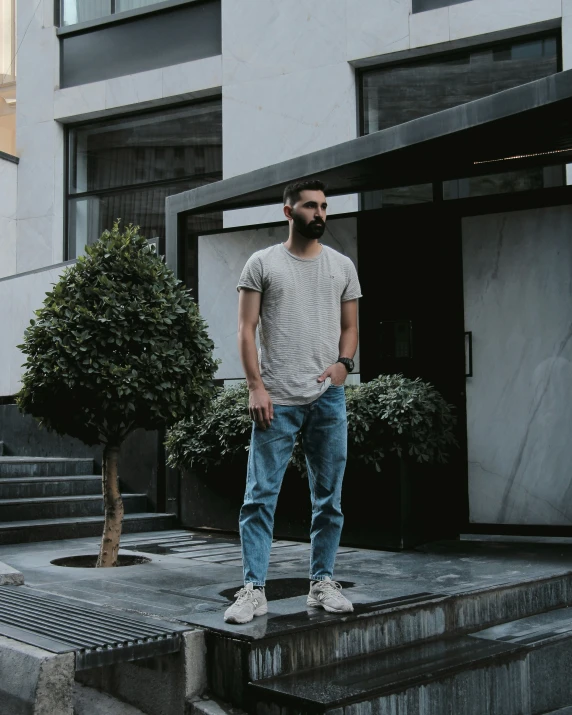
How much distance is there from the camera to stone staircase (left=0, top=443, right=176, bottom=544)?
7645 millimetres

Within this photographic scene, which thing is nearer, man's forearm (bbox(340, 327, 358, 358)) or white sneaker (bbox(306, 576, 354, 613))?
white sneaker (bbox(306, 576, 354, 613))

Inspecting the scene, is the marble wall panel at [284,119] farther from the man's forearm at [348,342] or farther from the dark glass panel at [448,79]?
the man's forearm at [348,342]

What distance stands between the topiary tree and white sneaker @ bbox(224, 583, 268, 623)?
80.0 inches

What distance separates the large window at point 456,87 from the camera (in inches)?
400

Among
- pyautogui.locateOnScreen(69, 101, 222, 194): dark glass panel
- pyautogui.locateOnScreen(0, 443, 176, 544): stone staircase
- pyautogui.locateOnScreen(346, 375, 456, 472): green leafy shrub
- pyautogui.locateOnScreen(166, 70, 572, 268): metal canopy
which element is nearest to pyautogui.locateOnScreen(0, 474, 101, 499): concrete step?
pyautogui.locateOnScreen(0, 443, 176, 544): stone staircase

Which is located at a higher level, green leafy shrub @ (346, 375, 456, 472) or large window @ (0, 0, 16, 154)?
large window @ (0, 0, 16, 154)

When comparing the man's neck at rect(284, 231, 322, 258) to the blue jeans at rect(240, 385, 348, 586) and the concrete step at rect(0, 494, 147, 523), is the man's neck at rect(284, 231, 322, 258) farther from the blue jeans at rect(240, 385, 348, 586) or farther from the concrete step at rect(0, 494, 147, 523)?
the concrete step at rect(0, 494, 147, 523)

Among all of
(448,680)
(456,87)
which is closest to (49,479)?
(448,680)

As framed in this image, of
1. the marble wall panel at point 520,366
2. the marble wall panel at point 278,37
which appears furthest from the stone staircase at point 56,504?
the marble wall panel at point 278,37

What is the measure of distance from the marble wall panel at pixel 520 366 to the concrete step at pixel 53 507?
3571 mm

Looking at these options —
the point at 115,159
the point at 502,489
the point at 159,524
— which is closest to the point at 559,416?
the point at 502,489

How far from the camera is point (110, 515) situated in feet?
20.3

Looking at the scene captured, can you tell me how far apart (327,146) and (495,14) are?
2.58m

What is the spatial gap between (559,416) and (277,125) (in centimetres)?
639
